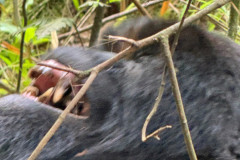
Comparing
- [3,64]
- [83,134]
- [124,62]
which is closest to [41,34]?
[124,62]

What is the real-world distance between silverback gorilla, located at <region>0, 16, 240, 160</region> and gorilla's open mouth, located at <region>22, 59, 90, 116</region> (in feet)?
0.20

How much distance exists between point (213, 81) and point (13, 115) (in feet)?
2.19

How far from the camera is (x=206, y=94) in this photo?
128 centimetres

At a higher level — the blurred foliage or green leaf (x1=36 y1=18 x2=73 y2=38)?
green leaf (x1=36 y1=18 x2=73 y2=38)

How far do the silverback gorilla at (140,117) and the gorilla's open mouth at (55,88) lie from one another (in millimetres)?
62

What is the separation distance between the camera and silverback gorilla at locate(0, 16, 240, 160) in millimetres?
1251

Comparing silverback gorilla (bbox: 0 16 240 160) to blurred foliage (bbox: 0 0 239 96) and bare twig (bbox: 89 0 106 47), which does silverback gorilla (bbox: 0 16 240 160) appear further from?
bare twig (bbox: 89 0 106 47)

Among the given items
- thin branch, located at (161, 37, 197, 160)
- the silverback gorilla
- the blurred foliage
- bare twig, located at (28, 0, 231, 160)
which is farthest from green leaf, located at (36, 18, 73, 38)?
thin branch, located at (161, 37, 197, 160)

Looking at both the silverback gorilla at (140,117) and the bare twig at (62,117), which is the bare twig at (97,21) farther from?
the bare twig at (62,117)

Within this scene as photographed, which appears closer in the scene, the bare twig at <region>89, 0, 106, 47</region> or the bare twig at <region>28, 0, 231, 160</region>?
the bare twig at <region>28, 0, 231, 160</region>

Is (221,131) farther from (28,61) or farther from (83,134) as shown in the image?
(28,61)

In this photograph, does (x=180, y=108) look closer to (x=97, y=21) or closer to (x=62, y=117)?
(x=62, y=117)

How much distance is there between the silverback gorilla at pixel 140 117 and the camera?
125 centimetres

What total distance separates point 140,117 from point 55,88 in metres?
0.32
